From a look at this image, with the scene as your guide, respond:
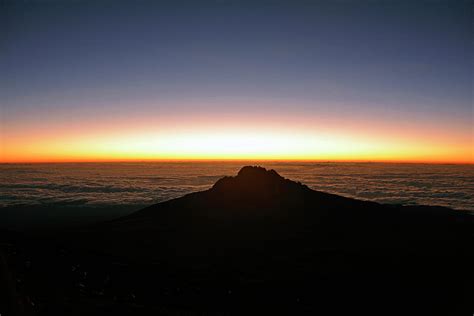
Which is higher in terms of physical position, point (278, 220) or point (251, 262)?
point (278, 220)

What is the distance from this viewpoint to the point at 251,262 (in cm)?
2394

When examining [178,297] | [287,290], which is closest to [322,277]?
[287,290]

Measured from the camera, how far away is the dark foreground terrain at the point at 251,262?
1435 centimetres

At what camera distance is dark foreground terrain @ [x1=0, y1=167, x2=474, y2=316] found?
47.1 ft

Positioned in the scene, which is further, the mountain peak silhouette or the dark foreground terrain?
the mountain peak silhouette

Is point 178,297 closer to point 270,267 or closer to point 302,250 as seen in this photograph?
point 270,267

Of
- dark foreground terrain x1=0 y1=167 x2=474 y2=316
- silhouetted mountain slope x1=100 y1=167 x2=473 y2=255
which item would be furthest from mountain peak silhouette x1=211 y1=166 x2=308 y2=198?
dark foreground terrain x1=0 y1=167 x2=474 y2=316

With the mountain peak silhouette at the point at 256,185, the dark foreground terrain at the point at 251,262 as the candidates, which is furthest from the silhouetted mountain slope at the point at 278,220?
the dark foreground terrain at the point at 251,262

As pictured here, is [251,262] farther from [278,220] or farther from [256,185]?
[256,185]

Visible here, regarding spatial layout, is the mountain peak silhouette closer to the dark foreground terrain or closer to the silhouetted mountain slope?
the silhouetted mountain slope

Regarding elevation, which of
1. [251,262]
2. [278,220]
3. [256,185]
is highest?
[256,185]

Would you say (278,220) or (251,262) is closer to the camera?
(251,262)

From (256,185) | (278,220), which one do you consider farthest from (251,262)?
(256,185)

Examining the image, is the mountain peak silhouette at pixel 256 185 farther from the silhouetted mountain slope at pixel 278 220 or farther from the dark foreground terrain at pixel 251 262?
the dark foreground terrain at pixel 251 262
